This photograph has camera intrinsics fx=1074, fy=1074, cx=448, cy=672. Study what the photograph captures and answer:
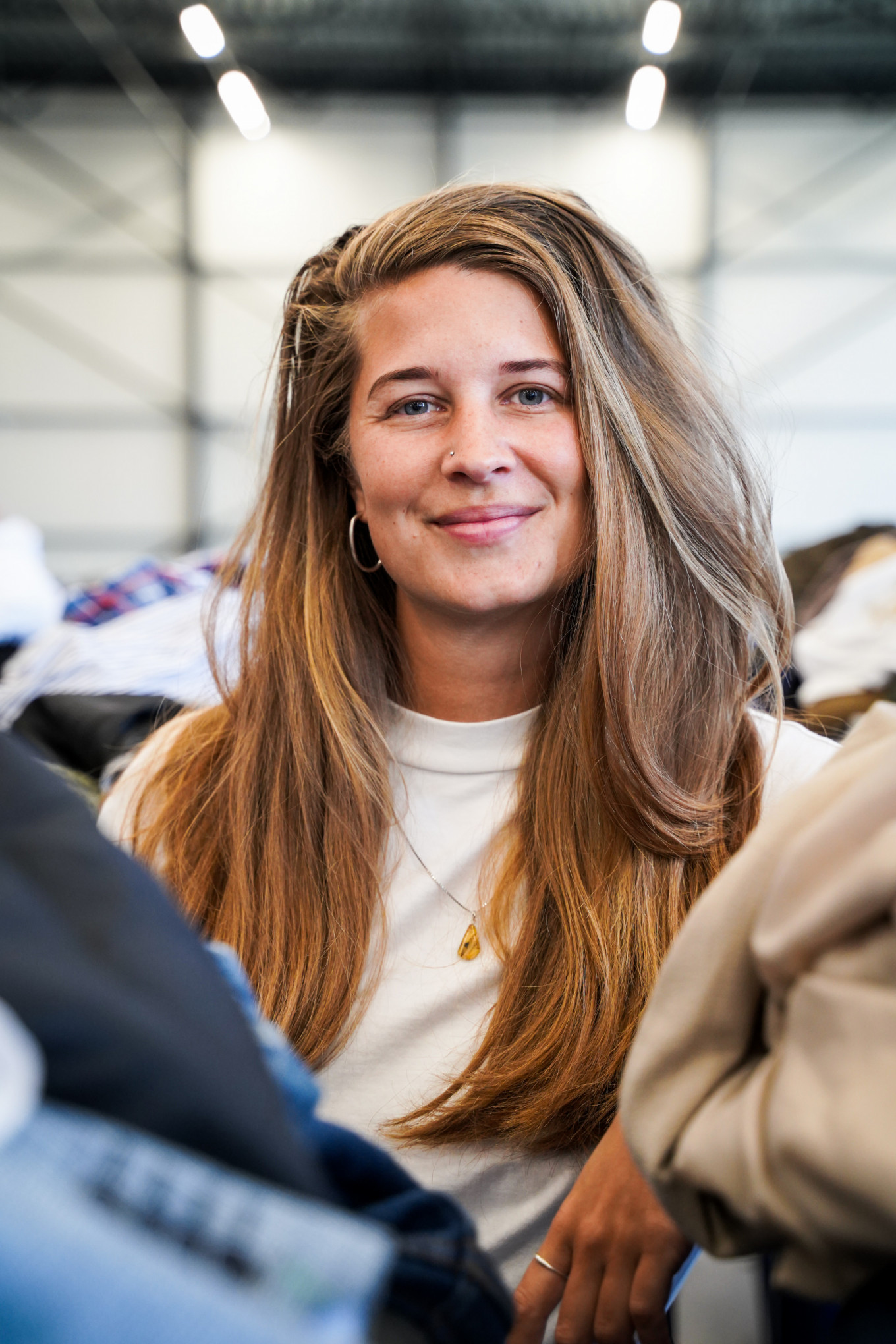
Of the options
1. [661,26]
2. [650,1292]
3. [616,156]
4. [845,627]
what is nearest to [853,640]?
[845,627]

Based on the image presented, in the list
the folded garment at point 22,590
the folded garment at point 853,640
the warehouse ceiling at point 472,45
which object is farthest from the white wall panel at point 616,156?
the folded garment at point 22,590

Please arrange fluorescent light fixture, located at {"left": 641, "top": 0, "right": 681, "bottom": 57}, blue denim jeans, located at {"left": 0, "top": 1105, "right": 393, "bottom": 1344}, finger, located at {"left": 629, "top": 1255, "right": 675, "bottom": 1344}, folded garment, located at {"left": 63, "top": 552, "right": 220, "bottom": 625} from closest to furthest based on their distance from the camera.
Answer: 1. blue denim jeans, located at {"left": 0, "top": 1105, "right": 393, "bottom": 1344}
2. finger, located at {"left": 629, "top": 1255, "right": 675, "bottom": 1344}
3. folded garment, located at {"left": 63, "top": 552, "right": 220, "bottom": 625}
4. fluorescent light fixture, located at {"left": 641, "top": 0, "right": 681, "bottom": 57}

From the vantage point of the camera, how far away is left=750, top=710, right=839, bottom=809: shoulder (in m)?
1.12

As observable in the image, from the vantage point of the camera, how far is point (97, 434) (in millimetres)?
7273

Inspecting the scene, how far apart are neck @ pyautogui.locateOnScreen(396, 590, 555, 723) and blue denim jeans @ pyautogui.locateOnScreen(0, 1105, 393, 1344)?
937mm

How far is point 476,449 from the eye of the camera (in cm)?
111

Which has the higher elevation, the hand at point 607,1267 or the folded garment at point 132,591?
the folded garment at point 132,591

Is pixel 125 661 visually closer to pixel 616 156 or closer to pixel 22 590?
pixel 22 590

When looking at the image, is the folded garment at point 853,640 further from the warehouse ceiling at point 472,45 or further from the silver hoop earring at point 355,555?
the warehouse ceiling at point 472,45

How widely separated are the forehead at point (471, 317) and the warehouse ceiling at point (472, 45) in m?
6.35

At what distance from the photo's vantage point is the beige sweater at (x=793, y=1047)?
0.36 metres

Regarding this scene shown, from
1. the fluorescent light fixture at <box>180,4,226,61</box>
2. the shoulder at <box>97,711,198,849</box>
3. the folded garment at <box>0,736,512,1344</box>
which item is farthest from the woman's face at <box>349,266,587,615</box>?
the fluorescent light fixture at <box>180,4,226,61</box>

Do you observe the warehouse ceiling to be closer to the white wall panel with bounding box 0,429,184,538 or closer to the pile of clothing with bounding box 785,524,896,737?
the white wall panel with bounding box 0,429,184,538

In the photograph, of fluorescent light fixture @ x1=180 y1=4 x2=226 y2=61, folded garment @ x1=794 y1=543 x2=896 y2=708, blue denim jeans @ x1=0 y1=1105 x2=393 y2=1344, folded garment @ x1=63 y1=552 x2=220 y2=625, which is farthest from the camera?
fluorescent light fixture @ x1=180 y1=4 x2=226 y2=61
